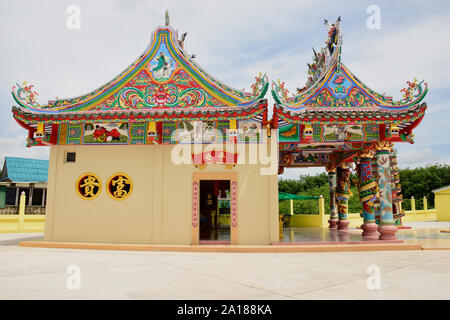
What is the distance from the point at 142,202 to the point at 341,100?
266 inches

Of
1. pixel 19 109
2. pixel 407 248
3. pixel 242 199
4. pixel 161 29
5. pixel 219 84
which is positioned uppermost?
pixel 161 29

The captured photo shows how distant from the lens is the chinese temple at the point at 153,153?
393 inches

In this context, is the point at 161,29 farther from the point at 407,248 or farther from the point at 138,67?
the point at 407,248

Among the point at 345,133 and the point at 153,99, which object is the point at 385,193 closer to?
the point at 345,133

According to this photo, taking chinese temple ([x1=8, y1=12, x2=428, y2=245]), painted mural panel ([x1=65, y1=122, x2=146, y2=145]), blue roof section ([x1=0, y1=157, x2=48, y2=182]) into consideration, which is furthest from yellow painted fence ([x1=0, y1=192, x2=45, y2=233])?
painted mural panel ([x1=65, y1=122, x2=146, y2=145])

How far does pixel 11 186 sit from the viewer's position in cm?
2359

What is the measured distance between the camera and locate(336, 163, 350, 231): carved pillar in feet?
47.4

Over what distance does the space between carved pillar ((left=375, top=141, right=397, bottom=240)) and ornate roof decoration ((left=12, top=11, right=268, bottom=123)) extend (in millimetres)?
4201

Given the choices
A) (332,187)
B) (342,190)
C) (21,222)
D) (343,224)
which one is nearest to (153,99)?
(342,190)

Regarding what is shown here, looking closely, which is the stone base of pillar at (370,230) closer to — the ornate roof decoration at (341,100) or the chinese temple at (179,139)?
the chinese temple at (179,139)

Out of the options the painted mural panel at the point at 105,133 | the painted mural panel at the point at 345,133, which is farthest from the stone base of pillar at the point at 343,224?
the painted mural panel at the point at 105,133

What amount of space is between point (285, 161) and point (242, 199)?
4872mm
